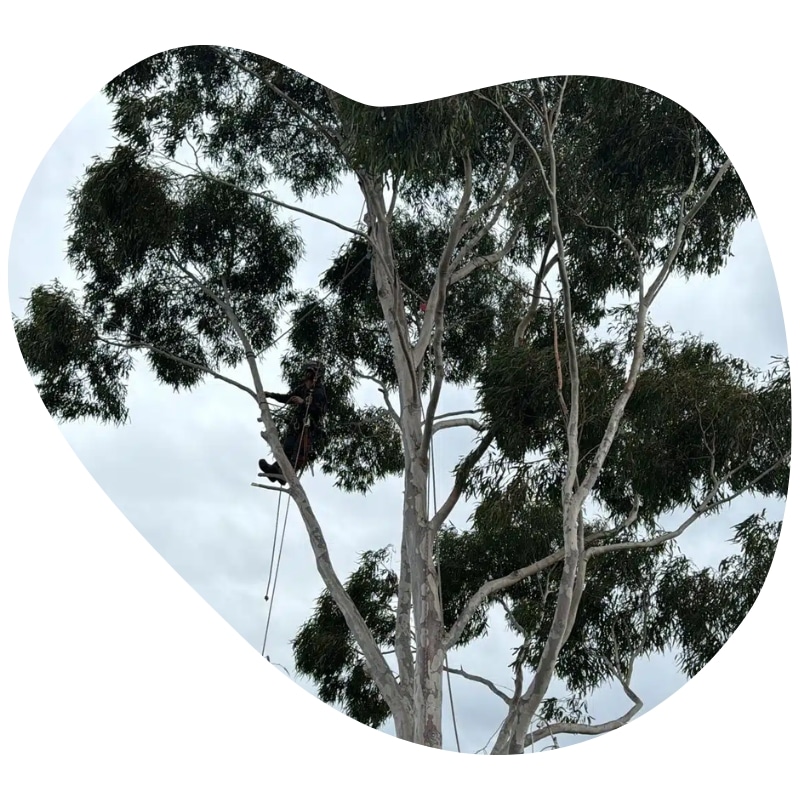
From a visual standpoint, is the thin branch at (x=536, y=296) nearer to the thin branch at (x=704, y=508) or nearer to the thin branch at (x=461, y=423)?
the thin branch at (x=461, y=423)

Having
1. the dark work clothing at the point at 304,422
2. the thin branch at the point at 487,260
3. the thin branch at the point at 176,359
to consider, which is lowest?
the dark work clothing at the point at 304,422

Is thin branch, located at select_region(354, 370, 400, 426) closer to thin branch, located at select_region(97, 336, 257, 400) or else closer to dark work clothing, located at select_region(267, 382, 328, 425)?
dark work clothing, located at select_region(267, 382, 328, 425)

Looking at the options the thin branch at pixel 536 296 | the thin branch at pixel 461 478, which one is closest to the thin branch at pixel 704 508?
the thin branch at pixel 461 478

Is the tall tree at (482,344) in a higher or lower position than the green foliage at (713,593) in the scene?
higher

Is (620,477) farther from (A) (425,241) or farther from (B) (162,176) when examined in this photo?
(B) (162,176)

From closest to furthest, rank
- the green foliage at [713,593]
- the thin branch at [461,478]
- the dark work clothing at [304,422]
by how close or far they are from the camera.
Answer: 1. the green foliage at [713,593]
2. the thin branch at [461,478]
3. the dark work clothing at [304,422]

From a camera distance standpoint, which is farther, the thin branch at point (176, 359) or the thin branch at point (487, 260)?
the thin branch at point (176, 359)

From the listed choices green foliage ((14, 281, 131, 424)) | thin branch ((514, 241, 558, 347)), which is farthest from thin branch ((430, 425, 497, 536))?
green foliage ((14, 281, 131, 424))

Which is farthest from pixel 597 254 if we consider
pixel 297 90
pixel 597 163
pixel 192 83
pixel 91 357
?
pixel 91 357

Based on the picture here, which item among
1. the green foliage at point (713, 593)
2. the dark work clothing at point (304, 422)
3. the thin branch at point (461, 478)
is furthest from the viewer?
the dark work clothing at point (304, 422)
